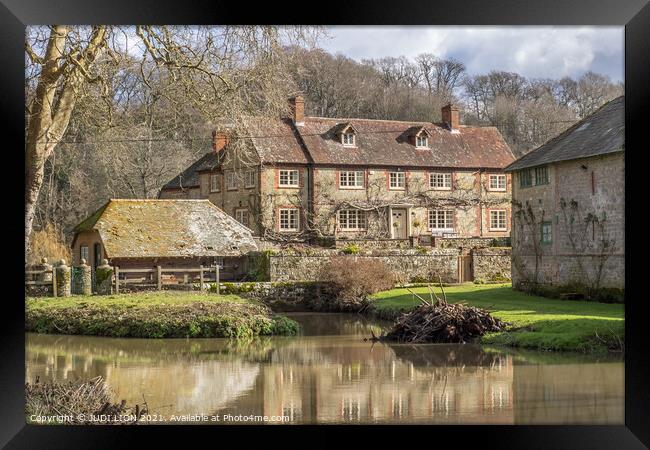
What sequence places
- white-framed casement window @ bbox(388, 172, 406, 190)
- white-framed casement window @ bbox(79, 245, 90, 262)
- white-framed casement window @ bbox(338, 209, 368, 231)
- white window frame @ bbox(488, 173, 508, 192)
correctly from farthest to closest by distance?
1. white window frame @ bbox(488, 173, 508, 192)
2. white-framed casement window @ bbox(388, 172, 406, 190)
3. white-framed casement window @ bbox(338, 209, 368, 231)
4. white-framed casement window @ bbox(79, 245, 90, 262)

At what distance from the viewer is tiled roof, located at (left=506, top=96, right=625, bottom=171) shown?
1919 centimetres

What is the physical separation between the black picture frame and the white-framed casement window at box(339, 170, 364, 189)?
23872mm

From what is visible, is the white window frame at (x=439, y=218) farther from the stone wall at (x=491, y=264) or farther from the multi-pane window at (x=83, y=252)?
the multi-pane window at (x=83, y=252)

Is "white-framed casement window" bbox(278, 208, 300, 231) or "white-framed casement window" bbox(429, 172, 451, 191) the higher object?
"white-framed casement window" bbox(429, 172, 451, 191)

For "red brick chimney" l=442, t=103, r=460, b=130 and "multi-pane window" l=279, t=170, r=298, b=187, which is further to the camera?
"red brick chimney" l=442, t=103, r=460, b=130

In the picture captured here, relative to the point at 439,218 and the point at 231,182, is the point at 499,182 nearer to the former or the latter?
the point at 439,218

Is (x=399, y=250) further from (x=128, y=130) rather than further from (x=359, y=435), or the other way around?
(x=359, y=435)

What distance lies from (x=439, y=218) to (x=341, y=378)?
21985 millimetres

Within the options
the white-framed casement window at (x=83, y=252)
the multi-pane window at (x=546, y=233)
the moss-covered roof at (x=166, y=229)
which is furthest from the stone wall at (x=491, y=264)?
the white-framed casement window at (x=83, y=252)

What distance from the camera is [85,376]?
11.8m

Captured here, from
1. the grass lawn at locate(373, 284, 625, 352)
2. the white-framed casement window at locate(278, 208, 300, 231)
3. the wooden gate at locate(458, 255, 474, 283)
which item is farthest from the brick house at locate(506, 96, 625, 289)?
the white-framed casement window at locate(278, 208, 300, 231)

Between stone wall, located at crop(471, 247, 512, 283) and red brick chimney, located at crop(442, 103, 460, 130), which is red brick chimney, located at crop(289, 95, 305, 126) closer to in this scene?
red brick chimney, located at crop(442, 103, 460, 130)

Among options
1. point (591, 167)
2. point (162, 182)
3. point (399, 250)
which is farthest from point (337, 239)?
point (591, 167)
